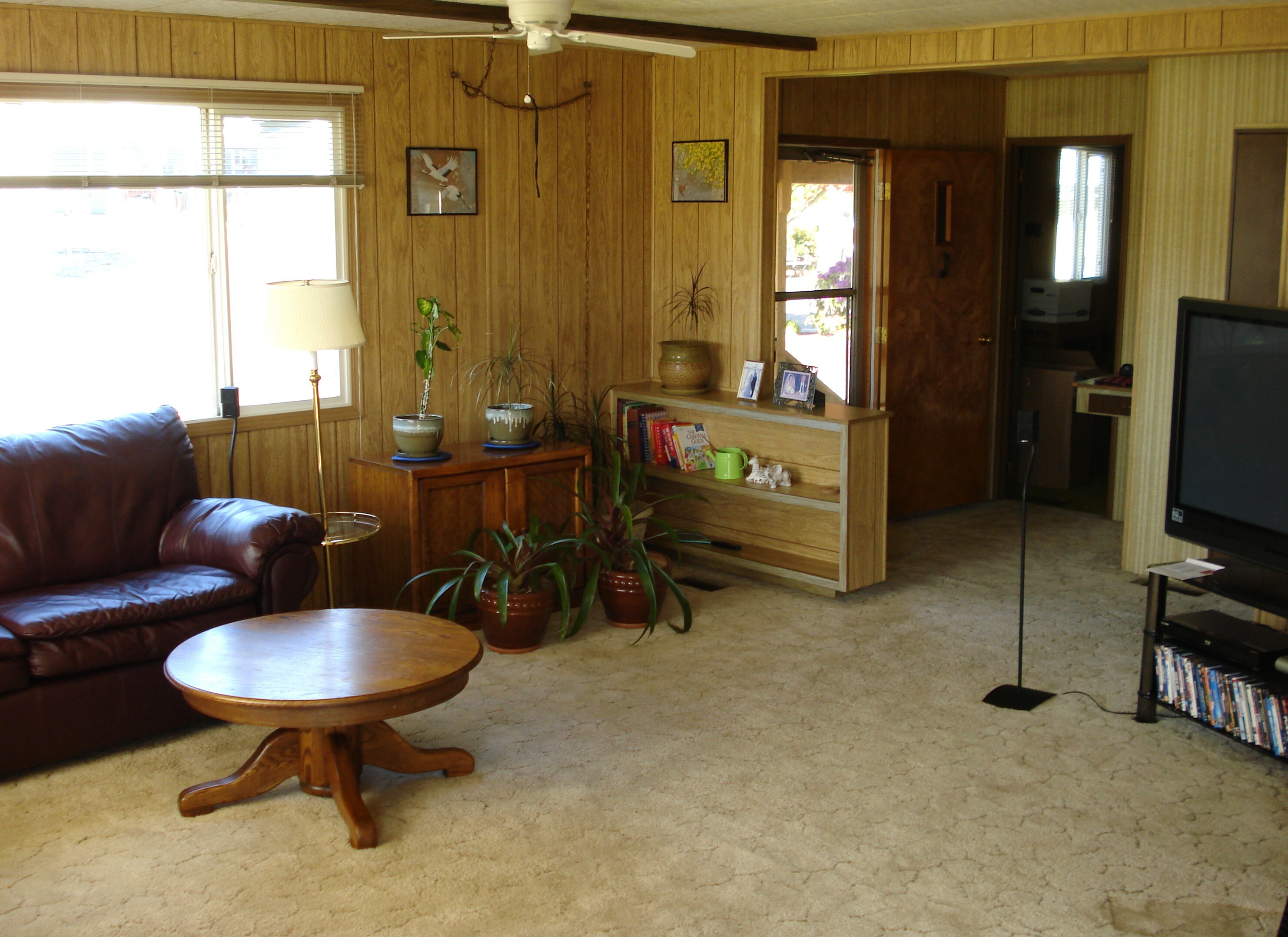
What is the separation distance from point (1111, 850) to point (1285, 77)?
11.2 ft

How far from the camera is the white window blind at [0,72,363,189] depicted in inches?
164

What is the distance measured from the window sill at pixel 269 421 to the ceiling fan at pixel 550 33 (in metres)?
1.83

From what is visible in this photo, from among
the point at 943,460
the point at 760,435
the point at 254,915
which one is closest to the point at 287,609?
the point at 254,915

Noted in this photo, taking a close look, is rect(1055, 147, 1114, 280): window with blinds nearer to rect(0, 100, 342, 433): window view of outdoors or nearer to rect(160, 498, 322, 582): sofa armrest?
rect(0, 100, 342, 433): window view of outdoors

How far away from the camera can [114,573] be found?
406 centimetres

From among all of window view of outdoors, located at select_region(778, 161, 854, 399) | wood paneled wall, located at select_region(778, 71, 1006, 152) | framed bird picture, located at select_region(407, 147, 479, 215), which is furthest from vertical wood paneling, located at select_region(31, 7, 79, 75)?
window view of outdoors, located at select_region(778, 161, 854, 399)

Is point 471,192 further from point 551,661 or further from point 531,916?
point 531,916

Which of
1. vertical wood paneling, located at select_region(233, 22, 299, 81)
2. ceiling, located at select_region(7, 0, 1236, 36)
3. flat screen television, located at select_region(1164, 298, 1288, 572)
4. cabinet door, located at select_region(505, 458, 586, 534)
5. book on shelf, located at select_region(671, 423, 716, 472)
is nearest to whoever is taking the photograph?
flat screen television, located at select_region(1164, 298, 1288, 572)

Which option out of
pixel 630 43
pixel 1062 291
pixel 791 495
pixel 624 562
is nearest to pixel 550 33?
pixel 630 43

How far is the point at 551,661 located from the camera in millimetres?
4516

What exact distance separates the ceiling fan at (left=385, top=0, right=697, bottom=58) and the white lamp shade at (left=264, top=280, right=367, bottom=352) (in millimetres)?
1036

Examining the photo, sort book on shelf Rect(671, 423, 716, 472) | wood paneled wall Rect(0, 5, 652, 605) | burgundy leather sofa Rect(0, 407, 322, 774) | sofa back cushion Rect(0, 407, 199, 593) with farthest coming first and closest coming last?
book on shelf Rect(671, 423, 716, 472), wood paneled wall Rect(0, 5, 652, 605), sofa back cushion Rect(0, 407, 199, 593), burgundy leather sofa Rect(0, 407, 322, 774)

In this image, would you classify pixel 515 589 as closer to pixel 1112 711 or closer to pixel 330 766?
pixel 330 766

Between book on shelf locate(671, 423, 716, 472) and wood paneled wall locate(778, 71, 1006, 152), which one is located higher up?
wood paneled wall locate(778, 71, 1006, 152)
